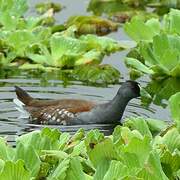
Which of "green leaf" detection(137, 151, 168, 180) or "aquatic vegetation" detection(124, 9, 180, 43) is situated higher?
"green leaf" detection(137, 151, 168, 180)

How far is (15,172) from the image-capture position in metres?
4.72

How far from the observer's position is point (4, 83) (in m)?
8.77

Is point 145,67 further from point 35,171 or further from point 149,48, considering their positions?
point 35,171

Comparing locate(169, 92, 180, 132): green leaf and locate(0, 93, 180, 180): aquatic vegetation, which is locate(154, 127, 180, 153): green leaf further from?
locate(169, 92, 180, 132): green leaf

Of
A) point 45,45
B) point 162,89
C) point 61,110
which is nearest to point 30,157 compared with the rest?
point 61,110

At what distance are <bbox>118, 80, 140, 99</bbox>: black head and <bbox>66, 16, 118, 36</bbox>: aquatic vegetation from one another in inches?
98.8

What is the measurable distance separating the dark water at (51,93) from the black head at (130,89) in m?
0.13

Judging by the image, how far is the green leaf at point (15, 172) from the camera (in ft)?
15.4

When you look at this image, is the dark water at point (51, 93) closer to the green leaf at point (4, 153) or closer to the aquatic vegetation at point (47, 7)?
the green leaf at point (4, 153)

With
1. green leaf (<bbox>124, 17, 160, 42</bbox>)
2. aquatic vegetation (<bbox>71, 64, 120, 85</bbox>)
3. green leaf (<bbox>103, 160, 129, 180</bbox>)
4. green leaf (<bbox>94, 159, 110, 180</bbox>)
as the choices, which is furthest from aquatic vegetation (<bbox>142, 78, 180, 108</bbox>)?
green leaf (<bbox>103, 160, 129, 180</bbox>)

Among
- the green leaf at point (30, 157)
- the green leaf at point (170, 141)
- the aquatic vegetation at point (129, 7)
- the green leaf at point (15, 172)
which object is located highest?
the green leaf at point (15, 172)

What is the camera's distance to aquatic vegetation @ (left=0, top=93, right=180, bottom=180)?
186 inches

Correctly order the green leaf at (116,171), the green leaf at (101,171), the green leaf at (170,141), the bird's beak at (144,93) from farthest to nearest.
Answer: the bird's beak at (144,93) → the green leaf at (170,141) → the green leaf at (101,171) → the green leaf at (116,171)

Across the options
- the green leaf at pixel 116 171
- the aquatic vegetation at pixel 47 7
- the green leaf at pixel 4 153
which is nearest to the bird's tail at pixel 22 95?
the green leaf at pixel 4 153
